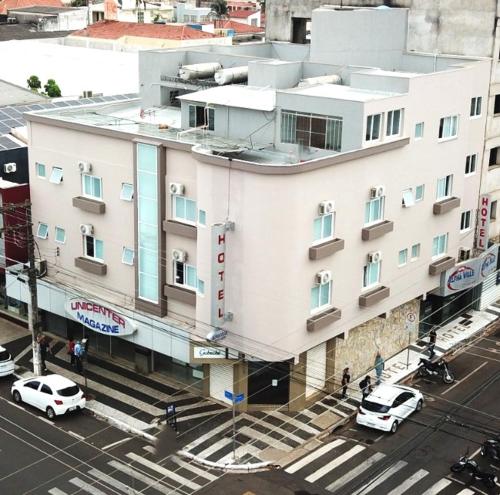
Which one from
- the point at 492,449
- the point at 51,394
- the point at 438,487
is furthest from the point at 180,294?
the point at 492,449

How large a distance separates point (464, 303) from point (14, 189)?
1169 inches

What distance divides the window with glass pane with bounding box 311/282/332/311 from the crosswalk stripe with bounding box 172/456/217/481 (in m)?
9.72

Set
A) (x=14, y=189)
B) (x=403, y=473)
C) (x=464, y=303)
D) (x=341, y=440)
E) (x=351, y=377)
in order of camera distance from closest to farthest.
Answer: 1. (x=403, y=473)
2. (x=341, y=440)
3. (x=351, y=377)
4. (x=14, y=189)
5. (x=464, y=303)

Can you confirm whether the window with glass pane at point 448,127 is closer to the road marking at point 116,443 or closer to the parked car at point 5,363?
the road marking at point 116,443

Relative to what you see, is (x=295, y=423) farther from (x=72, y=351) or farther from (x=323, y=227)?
(x=72, y=351)

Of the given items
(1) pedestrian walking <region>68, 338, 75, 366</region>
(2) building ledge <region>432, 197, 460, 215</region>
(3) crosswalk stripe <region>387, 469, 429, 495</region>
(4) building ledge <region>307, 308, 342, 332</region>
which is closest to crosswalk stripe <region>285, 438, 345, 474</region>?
(3) crosswalk stripe <region>387, 469, 429, 495</region>

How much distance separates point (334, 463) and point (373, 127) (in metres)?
16.9

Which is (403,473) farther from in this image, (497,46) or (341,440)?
(497,46)

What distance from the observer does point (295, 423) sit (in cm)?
4556

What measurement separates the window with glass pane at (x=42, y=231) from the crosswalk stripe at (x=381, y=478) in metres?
25.0

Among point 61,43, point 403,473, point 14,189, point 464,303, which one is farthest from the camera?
point 61,43

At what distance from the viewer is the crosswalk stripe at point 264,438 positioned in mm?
43344

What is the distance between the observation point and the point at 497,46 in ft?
183

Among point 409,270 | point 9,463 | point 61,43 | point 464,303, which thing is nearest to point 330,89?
point 409,270
